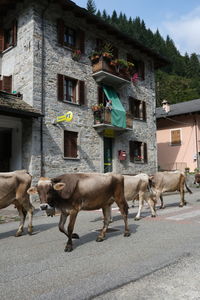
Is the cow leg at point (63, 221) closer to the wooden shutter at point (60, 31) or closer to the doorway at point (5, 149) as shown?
the doorway at point (5, 149)

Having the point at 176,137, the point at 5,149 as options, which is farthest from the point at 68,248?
the point at 176,137

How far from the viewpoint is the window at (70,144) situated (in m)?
17.1

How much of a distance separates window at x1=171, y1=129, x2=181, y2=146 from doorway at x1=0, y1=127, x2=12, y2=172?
A: 18907 mm

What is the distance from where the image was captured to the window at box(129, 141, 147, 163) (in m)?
21.0

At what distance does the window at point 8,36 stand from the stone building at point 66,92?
6cm

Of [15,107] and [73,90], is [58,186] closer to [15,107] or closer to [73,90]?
[15,107]

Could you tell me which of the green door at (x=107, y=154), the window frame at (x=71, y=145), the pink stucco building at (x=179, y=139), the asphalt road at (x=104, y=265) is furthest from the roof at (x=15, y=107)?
the pink stucco building at (x=179, y=139)

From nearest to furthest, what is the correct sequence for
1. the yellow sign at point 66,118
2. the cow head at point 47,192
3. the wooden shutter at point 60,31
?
the cow head at point 47,192, the yellow sign at point 66,118, the wooden shutter at point 60,31

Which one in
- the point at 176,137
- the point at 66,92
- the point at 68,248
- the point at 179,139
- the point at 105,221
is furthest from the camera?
the point at 176,137

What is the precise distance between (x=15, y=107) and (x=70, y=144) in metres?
4.58

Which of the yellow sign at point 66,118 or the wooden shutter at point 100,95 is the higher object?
the wooden shutter at point 100,95

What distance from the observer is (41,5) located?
53.9 feet

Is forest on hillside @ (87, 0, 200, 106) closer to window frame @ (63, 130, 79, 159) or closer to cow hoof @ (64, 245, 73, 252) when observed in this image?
window frame @ (63, 130, 79, 159)

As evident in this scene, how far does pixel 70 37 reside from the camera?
1833cm
